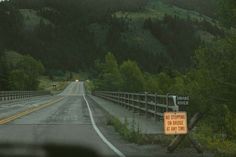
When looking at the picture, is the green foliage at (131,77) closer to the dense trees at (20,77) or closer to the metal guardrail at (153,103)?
the metal guardrail at (153,103)

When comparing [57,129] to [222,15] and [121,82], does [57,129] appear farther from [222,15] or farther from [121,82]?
[121,82]

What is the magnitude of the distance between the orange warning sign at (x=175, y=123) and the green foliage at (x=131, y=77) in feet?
193

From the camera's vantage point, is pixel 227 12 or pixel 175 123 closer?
pixel 175 123

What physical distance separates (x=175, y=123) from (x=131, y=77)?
65.8 m

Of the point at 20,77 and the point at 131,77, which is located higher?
the point at 20,77

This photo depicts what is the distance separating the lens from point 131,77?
266ft

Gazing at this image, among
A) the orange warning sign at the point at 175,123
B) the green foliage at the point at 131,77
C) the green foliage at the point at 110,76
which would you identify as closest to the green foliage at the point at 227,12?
the orange warning sign at the point at 175,123

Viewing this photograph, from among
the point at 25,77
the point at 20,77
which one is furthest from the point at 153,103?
the point at 25,77

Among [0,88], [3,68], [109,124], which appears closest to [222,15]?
[109,124]

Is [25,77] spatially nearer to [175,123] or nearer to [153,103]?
[153,103]

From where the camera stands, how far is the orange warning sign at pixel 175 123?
15210mm

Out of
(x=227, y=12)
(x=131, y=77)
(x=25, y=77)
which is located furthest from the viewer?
(x=25, y=77)

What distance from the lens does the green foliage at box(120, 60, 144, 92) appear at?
76625 millimetres

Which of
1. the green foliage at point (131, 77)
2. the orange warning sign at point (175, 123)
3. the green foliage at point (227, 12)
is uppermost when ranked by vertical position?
the green foliage at point (227, 12)
